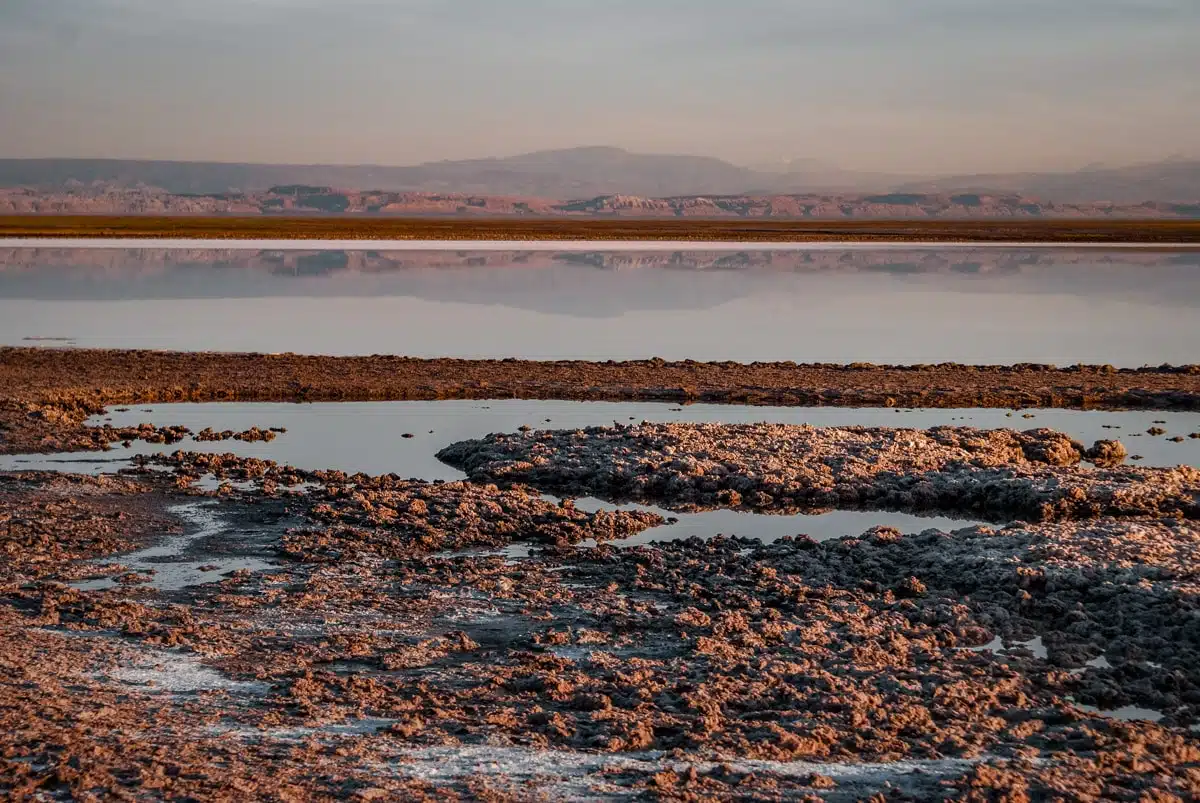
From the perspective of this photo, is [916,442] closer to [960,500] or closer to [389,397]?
[960,500]

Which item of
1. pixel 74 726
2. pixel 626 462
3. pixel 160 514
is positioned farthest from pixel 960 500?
pixel 74 726

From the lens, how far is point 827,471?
13.1 meters

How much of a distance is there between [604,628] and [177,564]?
361 cm

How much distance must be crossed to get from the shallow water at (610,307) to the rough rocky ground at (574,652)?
552 inches

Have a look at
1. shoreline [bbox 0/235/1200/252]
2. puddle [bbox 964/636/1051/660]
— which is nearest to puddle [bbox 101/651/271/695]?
puddle [bbox 964/636/1051/660]

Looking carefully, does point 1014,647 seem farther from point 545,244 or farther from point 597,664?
point 545,244

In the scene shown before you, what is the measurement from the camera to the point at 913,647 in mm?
7988

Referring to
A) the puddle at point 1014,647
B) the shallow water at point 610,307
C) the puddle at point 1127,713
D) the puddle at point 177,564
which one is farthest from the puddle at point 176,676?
the shallow water at point 610,307

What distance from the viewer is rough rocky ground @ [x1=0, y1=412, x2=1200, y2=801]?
6.08 m

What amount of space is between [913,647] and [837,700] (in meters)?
1.24

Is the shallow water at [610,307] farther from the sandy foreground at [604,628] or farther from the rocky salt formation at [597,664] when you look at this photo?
the rocky salt formation at [597,664]

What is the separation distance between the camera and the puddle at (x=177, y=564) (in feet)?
30.6

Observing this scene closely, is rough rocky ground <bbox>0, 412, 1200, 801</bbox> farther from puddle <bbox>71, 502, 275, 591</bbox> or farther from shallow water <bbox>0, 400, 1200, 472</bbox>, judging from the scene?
shallow water <bbox>0, 400, 1200, 472</bbox>

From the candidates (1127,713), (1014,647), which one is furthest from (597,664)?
(1127,713)
